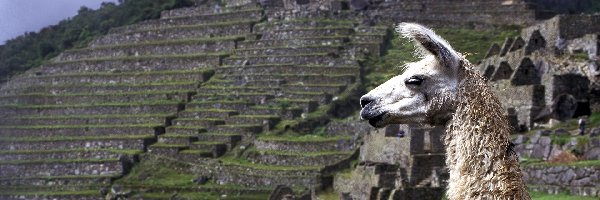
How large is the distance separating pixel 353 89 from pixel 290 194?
10.8m

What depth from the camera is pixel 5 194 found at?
139 ft

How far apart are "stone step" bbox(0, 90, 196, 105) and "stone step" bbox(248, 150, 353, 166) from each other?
859 centimetres

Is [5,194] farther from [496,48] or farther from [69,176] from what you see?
[496,48]

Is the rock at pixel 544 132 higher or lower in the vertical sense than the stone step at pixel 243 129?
higher

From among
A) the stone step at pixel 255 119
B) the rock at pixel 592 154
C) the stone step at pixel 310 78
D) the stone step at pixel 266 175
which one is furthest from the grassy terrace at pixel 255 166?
the rock at pixel 592 154

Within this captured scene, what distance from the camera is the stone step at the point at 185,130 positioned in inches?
1674

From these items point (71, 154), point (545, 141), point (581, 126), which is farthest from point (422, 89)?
point (71, 154)

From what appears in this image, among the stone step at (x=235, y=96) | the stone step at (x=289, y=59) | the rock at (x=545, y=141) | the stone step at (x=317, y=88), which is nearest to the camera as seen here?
the rock at (x=545, y=141)

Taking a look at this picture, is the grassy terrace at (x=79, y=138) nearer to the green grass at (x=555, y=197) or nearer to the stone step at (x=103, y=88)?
the stone step at (x=103, y=88)

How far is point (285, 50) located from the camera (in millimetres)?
47594

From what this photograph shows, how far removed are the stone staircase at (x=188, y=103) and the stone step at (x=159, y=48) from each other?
5 centimetres

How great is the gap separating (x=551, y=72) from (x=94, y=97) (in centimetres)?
2365

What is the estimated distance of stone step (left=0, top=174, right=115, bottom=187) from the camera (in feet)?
134

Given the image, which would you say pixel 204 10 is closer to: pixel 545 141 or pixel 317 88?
pixel 317 88
